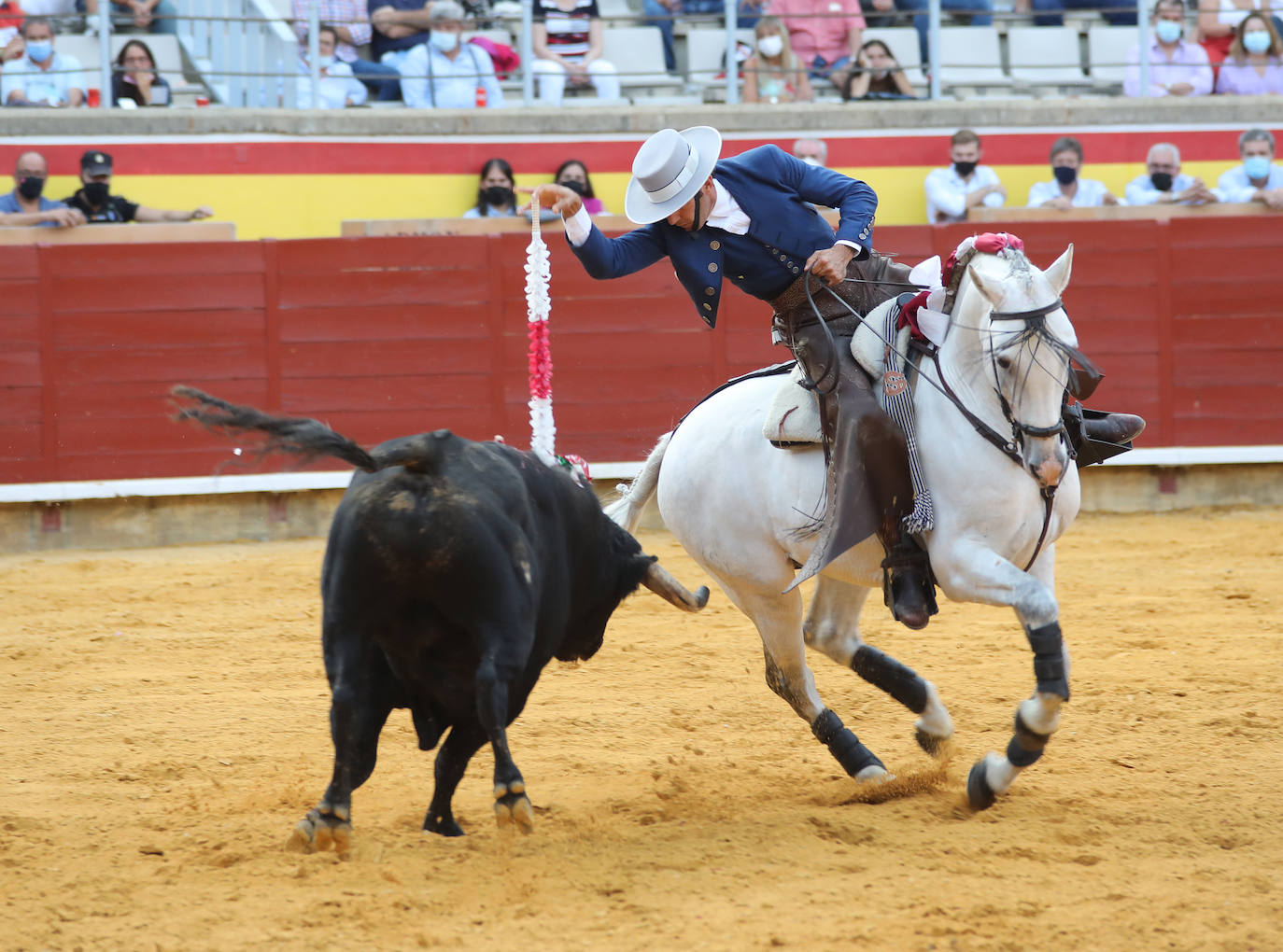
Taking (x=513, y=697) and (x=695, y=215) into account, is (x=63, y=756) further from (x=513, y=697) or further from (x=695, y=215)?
(x=695, y=215)

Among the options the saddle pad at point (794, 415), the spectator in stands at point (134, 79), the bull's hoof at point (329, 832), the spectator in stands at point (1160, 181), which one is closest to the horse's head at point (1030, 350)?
the saddle pad at point (794, 415)

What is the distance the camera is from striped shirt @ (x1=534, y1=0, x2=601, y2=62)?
1184cm

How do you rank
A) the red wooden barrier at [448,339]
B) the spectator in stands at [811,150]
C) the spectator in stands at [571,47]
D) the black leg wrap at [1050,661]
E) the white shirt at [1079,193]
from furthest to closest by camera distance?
the spectator in stands at [571,47], the white shirt at [1079,193], the spectator in stands at [811,150], the red wooden barrier at [448,339], the black leg wrap at [1050,661]

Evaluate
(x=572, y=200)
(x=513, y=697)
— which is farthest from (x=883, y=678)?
(x=572, y=200)

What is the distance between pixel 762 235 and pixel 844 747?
1664 mm

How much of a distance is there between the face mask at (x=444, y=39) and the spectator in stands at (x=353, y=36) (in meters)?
0.40

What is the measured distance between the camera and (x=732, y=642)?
23.3 feet

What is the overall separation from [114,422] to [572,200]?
6.48 m

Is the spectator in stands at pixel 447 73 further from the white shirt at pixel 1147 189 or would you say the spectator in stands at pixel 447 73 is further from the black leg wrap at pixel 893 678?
the black leg wrap at pixel 893 678

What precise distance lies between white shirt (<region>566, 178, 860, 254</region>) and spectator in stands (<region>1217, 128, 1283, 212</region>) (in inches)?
294

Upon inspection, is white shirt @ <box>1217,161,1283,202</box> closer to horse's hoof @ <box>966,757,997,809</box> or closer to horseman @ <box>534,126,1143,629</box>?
horseman @ <box>534,126,1143,629</box>

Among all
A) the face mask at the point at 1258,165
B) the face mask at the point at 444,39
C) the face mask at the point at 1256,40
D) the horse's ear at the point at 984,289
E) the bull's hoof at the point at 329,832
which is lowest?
the bull's hoof at the point at 329,832

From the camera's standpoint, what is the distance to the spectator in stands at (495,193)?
34.8 feet

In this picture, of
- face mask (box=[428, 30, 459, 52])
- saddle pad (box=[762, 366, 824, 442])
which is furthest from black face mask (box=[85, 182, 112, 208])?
saddle pad (box=[762, 366, 824, 442])
